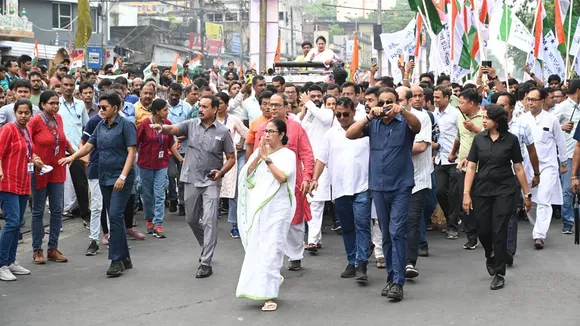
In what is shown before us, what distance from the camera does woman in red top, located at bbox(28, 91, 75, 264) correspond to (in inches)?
403

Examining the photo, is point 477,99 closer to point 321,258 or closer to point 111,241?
point 321,258

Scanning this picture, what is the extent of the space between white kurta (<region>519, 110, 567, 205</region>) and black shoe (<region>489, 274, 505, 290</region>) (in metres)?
3.07

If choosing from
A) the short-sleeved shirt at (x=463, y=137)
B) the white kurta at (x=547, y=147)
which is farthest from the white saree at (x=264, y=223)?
the white kurta at (x=547, y=147)

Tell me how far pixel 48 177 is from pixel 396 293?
414 cm

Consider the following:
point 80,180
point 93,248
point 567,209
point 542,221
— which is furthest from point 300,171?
point 567,209

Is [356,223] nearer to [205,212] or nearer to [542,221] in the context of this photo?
[205,212]

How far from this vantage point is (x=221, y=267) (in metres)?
10.2

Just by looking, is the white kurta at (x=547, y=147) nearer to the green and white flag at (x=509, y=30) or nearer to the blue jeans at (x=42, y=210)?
the blue jeans at (x=42, y=210)

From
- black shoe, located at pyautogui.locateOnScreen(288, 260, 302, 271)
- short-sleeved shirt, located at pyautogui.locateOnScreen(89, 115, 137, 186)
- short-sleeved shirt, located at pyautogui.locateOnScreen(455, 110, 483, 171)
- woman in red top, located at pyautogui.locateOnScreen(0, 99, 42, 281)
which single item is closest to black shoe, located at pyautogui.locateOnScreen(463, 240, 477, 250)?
short-sleeved shirt, located at pyautogui.locateOnScreen(455, 110, 483, 171)

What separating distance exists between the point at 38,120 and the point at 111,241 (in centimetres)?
167

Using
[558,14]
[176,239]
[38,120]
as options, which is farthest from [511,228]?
[558,14]

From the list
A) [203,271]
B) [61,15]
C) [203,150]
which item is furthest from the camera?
[61,15]

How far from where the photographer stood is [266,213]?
27.5ft

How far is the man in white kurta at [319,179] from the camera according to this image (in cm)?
1120
